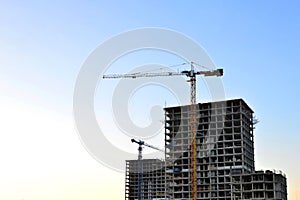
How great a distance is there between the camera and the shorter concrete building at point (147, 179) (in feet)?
512

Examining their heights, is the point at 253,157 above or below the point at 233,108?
below

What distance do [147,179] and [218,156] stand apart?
199ft

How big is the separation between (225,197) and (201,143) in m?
15.4

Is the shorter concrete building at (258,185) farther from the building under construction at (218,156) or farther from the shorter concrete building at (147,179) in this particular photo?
the shorter concrete building at (147,179)

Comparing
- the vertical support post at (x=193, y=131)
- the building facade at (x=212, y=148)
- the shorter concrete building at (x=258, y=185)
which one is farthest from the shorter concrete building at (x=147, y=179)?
the shorter concrete building at (x=258, y=185)

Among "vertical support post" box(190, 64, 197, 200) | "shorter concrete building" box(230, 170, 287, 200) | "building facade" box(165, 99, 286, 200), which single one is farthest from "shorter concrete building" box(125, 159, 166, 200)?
"shorter concrete building" box(230, 170, 287, 200)

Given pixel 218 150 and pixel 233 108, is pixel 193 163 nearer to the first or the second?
pixel 218 150

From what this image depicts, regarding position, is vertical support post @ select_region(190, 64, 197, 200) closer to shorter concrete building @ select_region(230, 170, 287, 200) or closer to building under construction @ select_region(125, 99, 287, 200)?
building under construction @ select_region(125, 99, 287, 200)

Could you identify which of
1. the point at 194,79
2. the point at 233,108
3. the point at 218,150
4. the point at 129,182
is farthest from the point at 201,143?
the point at 129,182

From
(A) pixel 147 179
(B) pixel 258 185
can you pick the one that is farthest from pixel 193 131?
(A) pixel 147 179

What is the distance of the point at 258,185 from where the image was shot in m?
93.9

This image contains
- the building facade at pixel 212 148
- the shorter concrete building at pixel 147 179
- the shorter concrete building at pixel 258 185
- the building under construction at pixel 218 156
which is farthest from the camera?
the shorter concrete building at pixel 147 179

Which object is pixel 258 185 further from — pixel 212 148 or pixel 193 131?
pixel 193 131

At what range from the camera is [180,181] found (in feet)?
348
